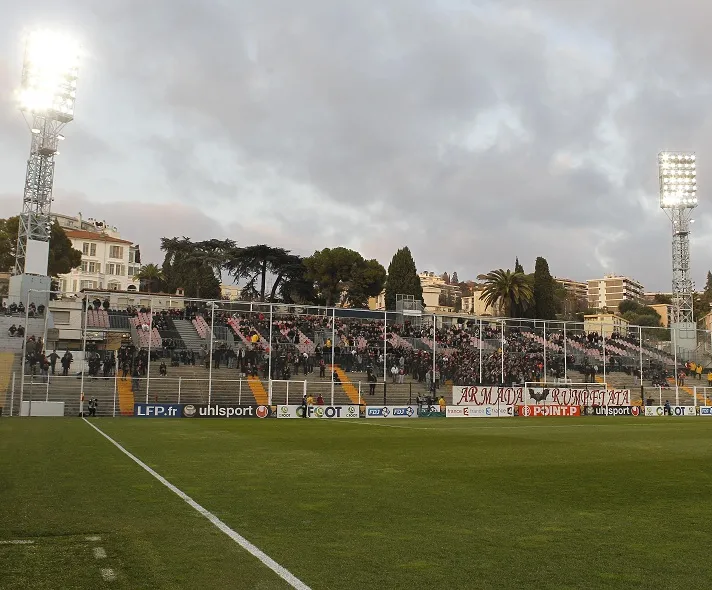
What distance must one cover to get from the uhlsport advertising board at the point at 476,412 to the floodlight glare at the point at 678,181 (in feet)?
115

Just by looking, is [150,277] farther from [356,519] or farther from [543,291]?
[356,519]

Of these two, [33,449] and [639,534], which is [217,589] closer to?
[639,534]

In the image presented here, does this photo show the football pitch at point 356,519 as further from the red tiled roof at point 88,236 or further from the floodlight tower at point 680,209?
the red tiled roof at point 88,236

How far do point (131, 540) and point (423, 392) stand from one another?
4493 centimetres

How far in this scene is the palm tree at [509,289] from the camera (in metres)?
96.9

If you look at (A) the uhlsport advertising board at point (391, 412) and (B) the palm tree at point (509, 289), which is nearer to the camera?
(A) the uhlsport advertising board at point (391, 412)

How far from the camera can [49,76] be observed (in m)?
54.0

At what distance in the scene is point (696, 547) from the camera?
29.2 ft

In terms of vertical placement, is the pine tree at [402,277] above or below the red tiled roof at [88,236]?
below

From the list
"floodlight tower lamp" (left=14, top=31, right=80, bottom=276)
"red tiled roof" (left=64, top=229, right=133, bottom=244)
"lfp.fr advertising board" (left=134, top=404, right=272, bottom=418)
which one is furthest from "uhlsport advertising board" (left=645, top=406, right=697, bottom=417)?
"red tiled roof" (left=64, top=229, right=133, bottom=244)

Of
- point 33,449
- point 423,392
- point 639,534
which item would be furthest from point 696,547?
point 423,392

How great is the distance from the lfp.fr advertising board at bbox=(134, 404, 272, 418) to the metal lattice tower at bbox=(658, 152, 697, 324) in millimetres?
46945

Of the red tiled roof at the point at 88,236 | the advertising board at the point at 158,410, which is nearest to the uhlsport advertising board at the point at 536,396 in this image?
the advertising board at the point at 158,410

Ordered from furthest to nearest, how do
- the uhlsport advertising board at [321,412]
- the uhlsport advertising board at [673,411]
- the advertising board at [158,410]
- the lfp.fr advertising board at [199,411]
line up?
the uhlsport advertising board at [673,411], the uhlsport advertising board at [321,412], the lfp.fr advertising board at [199,411], the advertising board at [158,410]
